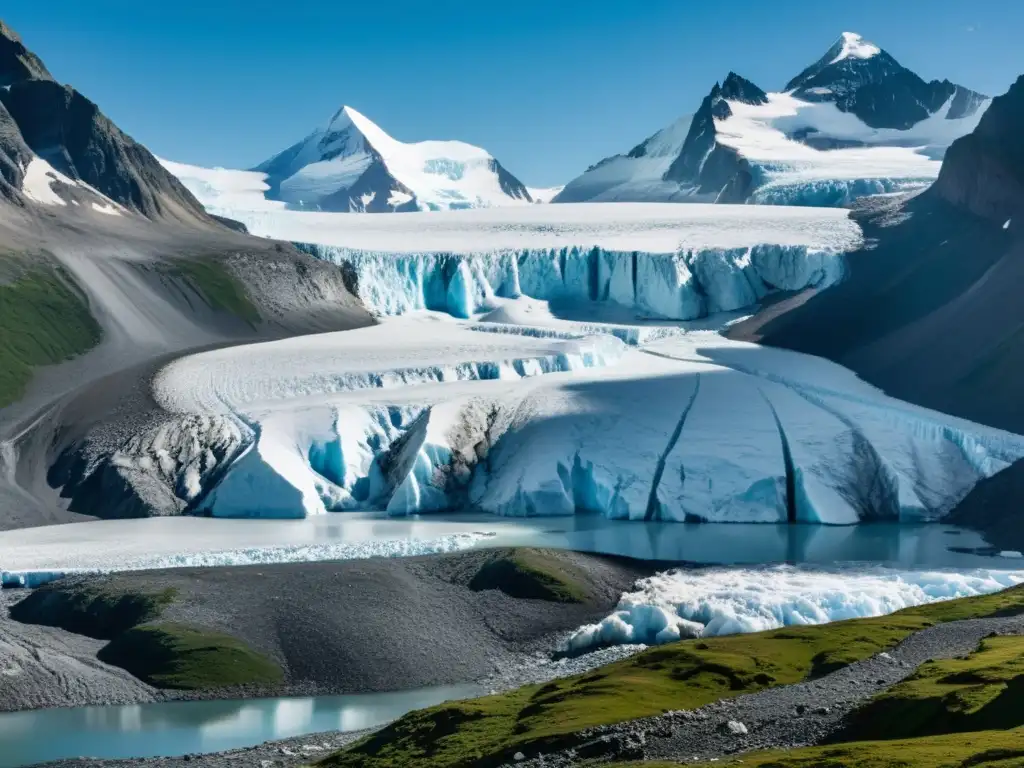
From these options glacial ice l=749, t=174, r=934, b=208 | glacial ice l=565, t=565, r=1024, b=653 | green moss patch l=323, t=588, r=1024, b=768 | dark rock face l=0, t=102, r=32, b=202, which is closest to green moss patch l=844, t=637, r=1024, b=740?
green moss patch l=323, t=588, r=1024, b=768

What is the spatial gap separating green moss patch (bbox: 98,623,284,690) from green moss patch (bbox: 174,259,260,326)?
5461cm

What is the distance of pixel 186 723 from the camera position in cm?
3856

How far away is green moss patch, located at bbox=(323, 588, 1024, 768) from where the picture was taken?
30.6m

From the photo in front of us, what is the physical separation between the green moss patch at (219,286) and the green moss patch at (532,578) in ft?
163

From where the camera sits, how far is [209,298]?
97000 mm

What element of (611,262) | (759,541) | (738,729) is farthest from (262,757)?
(611,262)

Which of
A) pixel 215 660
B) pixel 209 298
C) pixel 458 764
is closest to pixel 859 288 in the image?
pixel 209 298

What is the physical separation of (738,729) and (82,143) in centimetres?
9915

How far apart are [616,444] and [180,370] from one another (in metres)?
26.6

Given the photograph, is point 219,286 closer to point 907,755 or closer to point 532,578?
point 532,578

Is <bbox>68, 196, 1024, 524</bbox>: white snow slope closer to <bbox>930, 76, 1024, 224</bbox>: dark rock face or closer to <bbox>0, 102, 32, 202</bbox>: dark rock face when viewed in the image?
<bbox>930, 76, 1024, 224</bbox>: dark rock face

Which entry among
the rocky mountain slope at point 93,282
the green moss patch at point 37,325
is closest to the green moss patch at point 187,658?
the rocky mountain slope at point 93,282

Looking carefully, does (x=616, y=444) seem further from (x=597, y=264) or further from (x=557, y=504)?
(x=597, y=264)

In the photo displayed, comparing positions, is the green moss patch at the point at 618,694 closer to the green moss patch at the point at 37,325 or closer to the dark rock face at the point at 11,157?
the green moss patch at the point at 37,325
